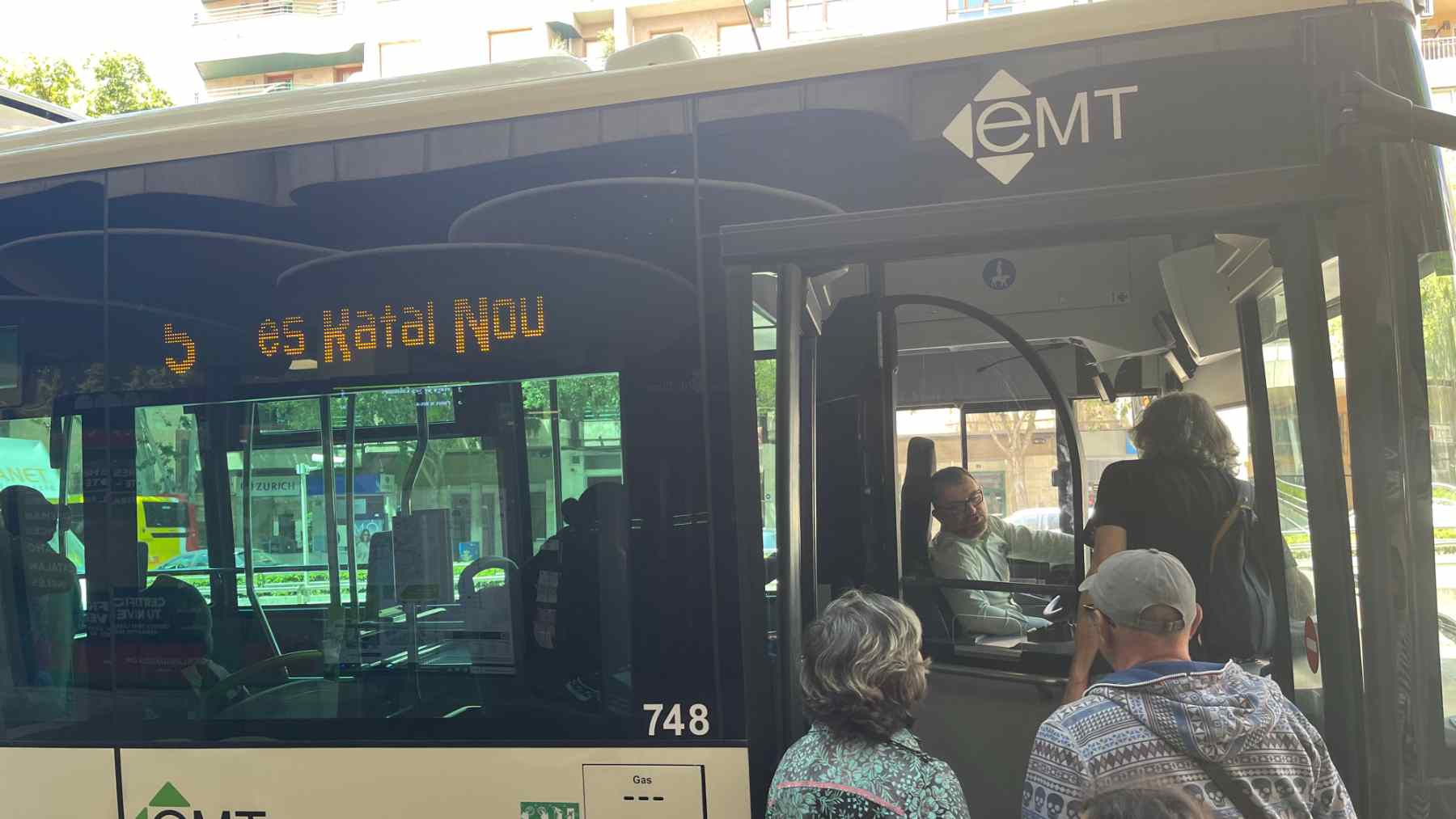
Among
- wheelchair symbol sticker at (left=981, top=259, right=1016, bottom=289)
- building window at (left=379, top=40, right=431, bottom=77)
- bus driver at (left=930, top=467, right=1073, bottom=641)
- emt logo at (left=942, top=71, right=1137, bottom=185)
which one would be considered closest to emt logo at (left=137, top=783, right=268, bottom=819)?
emt logo at (left=942, top=71, right=1137, bottom=185)

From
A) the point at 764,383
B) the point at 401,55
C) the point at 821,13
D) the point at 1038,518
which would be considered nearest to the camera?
the point at 764,383

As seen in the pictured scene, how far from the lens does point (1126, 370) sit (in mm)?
6047

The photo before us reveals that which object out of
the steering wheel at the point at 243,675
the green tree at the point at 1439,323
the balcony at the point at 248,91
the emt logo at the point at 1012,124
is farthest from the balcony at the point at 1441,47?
the steering wheel at the point at 243,675

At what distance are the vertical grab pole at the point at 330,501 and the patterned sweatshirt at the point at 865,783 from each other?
151 cm

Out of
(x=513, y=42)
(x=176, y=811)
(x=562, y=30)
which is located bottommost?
(x=176, y=811)

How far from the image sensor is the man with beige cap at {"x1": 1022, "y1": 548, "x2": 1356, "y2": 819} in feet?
6.51

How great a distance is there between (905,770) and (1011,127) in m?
1.53

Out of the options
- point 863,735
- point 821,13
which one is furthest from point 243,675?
point 821,13

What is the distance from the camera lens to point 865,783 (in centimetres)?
222

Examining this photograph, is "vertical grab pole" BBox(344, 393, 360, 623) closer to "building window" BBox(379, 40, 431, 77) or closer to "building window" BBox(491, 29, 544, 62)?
"building window" BBox(491, 29, 544, 62)

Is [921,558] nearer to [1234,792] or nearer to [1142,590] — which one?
[1142,590]

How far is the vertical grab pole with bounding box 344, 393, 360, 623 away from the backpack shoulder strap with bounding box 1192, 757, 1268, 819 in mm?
2231

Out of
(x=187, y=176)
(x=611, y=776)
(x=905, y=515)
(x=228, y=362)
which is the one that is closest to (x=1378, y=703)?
(x=611, y=776)

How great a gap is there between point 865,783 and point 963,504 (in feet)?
9.08
